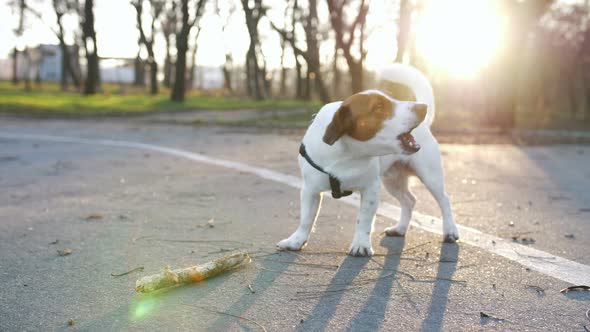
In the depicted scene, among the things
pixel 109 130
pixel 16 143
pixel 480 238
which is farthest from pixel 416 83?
pixel 109 130

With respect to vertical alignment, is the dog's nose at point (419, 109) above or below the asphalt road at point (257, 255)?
above

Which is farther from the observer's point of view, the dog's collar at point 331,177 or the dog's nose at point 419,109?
the dog's collar at point 331,177

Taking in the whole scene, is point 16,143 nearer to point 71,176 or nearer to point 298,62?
point 71,176

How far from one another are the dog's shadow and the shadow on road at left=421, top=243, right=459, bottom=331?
23 centimetres

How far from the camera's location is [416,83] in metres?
5.20

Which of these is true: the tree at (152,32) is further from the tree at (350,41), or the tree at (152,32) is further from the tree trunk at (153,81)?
the tree at (350,41)

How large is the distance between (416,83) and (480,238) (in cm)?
129

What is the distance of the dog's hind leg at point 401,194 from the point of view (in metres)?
5.08

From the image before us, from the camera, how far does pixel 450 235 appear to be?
484 cm

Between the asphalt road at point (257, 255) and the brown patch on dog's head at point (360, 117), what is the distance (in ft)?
2.68

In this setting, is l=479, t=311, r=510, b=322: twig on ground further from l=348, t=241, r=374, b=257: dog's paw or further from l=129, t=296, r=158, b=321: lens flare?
l=129, t=296, r=158, b=321: lens flare

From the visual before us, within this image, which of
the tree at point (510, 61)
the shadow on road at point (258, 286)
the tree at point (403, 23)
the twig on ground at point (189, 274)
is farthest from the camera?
the tree at point (403, 23)

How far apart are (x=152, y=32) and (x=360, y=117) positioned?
4668cm

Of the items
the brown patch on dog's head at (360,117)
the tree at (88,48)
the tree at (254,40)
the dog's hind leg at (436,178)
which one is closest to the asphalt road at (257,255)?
the dog's hind leg at (436,178)
